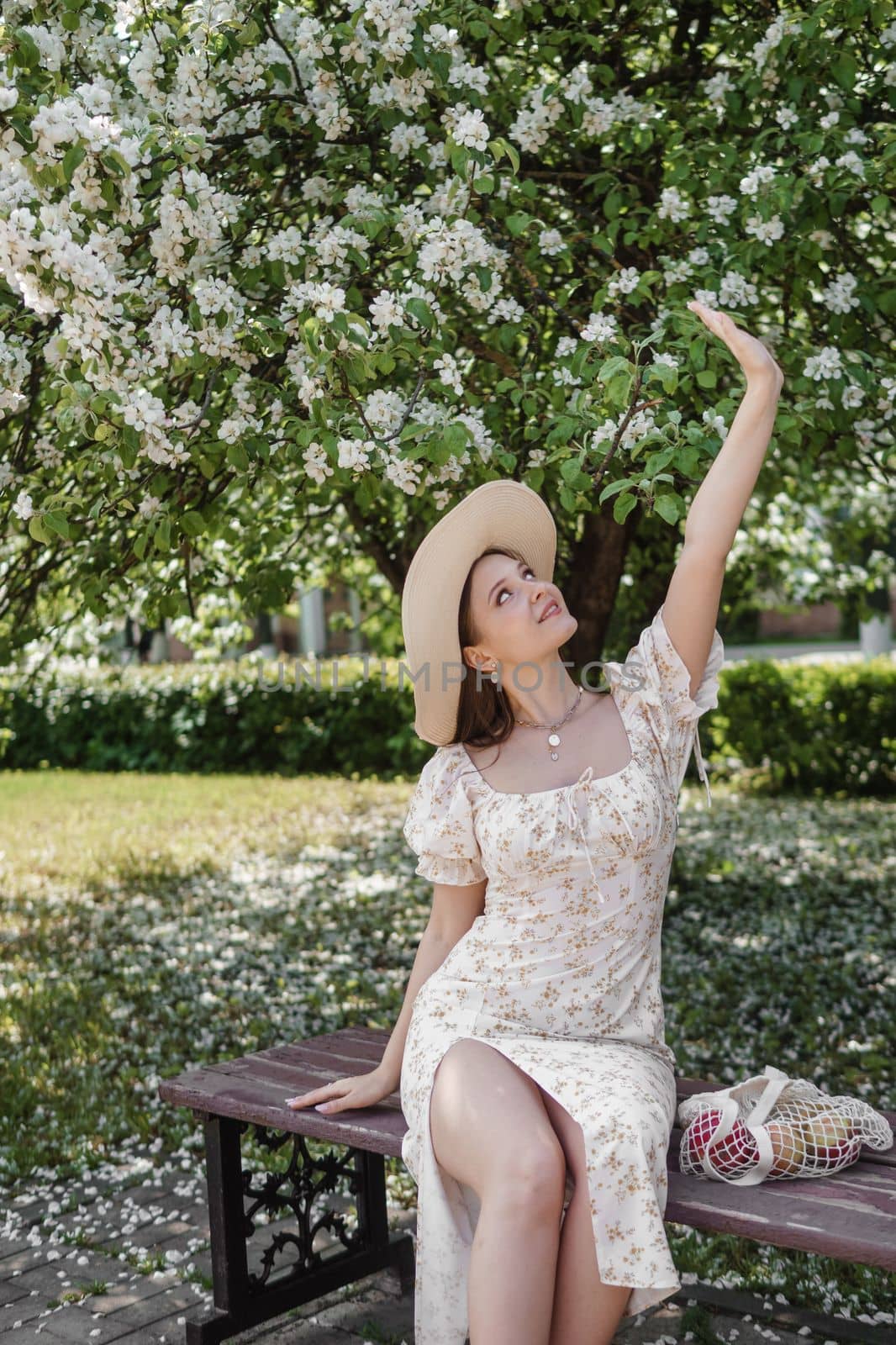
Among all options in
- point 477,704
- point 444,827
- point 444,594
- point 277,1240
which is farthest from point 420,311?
point 277,1240

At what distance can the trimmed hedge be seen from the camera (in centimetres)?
1103

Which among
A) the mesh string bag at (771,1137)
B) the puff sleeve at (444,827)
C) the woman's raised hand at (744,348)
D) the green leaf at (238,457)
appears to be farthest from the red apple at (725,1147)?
the green leaf at (238,457)

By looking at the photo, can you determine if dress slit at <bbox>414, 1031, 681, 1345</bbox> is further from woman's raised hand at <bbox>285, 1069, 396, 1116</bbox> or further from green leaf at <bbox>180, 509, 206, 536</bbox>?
green leaf at <bbox>180, 509, 206, 536</bbox>

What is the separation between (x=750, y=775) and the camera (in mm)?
11586

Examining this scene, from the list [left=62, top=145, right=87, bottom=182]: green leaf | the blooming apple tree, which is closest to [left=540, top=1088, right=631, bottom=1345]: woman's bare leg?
the blooming apple tree

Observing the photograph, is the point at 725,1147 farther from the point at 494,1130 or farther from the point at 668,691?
the point at 668,691

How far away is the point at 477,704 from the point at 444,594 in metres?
0.25

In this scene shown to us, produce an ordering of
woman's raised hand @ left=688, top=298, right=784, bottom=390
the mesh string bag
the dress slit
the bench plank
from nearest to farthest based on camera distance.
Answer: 1. the bench plank
2. the dress slit
3. the mesh string bag
4. woman's raised hand @ left=688, top=298, right=784, bottom=390

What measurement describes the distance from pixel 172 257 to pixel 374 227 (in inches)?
19.6

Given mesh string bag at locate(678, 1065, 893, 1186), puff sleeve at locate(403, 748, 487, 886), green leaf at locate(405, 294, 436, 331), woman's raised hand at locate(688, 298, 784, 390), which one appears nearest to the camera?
mesh string bag at locate(678, 1065, 893, 1186)

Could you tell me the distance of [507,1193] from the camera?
2.29 meters

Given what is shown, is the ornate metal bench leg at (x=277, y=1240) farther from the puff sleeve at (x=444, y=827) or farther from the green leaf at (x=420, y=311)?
the green leaf at (x=420, y=311)

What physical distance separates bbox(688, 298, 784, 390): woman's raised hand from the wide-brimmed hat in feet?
1.80

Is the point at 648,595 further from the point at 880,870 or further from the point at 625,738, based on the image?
the point at 625,738
